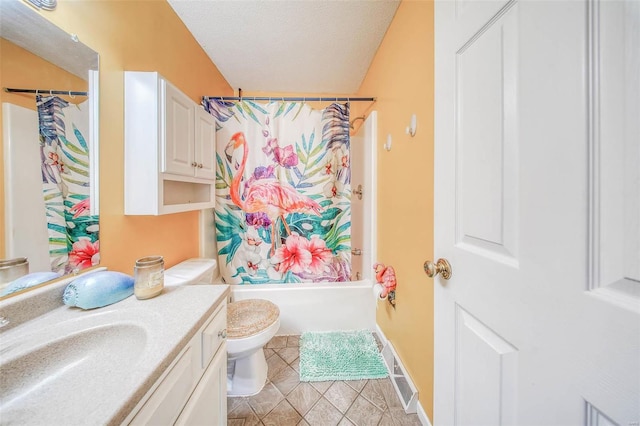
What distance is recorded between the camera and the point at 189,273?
4.14 ft

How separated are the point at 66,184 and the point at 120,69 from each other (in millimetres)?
607

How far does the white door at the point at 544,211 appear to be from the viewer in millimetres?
302

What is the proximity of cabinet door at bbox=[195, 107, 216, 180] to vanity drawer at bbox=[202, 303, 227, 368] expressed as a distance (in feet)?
2.98

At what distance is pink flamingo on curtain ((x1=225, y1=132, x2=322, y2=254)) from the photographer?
1718 millimetres

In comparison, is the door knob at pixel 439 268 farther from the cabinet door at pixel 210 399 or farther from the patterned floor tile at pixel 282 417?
the patterned floor tile at pixel 282 417

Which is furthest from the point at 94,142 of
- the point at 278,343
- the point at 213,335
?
the point at 278,343

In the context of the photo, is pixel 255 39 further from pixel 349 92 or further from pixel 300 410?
pixel 300 410

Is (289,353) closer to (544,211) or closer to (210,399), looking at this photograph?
(210,399)

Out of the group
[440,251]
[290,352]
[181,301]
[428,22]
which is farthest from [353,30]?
[290,352]

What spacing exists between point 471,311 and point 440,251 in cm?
19

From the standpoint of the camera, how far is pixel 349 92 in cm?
229

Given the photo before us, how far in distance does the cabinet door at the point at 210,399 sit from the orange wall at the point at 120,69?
65 cm

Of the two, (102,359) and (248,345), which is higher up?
(102,359)

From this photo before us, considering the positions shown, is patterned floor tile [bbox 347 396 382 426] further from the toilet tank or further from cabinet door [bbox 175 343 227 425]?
the toilet tank
